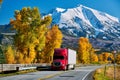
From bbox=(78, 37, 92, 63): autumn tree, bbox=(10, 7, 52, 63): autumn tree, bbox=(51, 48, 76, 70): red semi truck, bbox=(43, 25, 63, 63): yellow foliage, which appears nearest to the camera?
bbox=(51, 48, 76, 70): red semi truck

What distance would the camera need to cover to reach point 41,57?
96.2 m

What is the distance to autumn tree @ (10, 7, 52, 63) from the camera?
78250 mm

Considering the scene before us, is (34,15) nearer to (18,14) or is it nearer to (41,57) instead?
(18,14)

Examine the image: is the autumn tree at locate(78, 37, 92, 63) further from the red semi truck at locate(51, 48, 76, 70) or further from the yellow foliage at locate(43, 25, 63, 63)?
the red semi truck at locate(51, 48, 76, 70)

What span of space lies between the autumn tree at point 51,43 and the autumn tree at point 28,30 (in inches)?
619

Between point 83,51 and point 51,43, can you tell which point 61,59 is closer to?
point 51,43

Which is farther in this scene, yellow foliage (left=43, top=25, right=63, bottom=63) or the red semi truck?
yellow foliage (left=43, top=25, right=63, bottom=63)

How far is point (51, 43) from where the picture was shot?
330 feet

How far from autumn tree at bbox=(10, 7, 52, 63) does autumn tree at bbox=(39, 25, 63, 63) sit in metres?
15.7

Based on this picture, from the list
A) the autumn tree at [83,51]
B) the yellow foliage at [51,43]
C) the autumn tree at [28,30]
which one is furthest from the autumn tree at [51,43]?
the autumn tree at [83,51]

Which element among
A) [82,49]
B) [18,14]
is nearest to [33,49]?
[18,14]

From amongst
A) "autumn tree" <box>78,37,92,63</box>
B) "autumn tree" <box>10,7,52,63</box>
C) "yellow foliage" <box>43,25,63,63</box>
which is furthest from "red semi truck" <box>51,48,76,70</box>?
"autumn tree" <box>78,37,92,63</box>

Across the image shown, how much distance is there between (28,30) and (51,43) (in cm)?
2233

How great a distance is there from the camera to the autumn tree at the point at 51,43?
98.3 m
